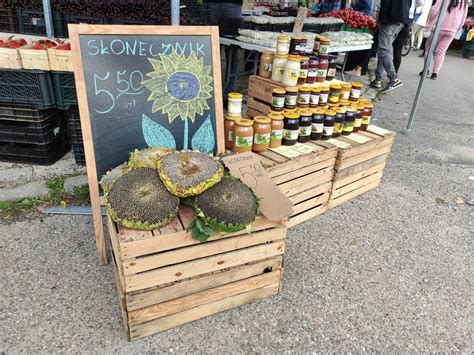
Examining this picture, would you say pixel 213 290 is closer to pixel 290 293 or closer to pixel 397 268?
pixel 290 293

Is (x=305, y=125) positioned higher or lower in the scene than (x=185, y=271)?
higher

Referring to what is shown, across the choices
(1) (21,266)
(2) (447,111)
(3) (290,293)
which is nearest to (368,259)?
(3) (290,293)

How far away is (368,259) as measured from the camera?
322cm

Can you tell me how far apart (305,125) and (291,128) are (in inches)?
6.9

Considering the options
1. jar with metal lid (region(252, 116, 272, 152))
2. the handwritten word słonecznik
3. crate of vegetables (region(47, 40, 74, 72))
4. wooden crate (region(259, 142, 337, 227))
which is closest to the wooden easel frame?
the handwritten word słonecznik

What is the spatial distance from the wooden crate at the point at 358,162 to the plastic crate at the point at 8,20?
5023mm

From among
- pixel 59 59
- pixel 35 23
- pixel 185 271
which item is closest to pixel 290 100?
pixel 185 271

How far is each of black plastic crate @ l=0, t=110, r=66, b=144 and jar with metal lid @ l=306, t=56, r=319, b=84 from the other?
2.75 m

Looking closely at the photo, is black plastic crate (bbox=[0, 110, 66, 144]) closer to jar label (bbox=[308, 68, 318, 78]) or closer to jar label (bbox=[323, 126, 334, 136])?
jar label (bbox=[308, 68, 318, 78])

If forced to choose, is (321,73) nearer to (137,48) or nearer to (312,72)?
(312,72)

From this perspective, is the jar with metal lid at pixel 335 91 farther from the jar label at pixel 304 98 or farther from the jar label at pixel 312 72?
the jar label at pixel 304 98

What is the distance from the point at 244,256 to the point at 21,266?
1710mm

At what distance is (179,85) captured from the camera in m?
2.80

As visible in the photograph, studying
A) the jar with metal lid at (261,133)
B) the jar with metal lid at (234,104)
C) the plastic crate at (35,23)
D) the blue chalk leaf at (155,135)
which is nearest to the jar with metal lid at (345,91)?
the jar with metal lid at (261,133)
